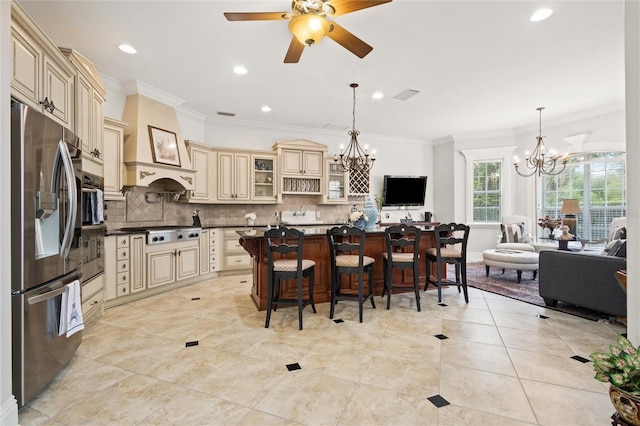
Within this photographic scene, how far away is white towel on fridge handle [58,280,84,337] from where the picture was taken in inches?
77.6


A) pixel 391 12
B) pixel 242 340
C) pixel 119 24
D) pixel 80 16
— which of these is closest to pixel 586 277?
pixel 391 12

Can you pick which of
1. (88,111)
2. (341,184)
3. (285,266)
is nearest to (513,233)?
(341,184)

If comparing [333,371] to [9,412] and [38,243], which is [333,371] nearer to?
[9,412]

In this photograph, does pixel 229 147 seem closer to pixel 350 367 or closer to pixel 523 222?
pixel 350 367

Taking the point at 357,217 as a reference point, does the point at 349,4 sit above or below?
above

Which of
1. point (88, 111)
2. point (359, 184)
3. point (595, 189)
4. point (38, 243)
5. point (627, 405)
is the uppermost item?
point (88, 111)

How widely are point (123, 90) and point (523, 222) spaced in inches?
289

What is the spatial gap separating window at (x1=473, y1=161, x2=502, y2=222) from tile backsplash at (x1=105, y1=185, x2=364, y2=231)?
271 cm

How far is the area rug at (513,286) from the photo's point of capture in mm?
3269

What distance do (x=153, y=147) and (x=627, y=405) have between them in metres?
4.95

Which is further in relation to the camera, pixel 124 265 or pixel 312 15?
pixel 124 265

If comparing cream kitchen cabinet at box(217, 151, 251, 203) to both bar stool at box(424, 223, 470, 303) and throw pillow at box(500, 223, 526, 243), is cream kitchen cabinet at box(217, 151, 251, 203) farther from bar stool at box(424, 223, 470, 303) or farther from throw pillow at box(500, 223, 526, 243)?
throw pillow at box(500, 223, 526, 243)

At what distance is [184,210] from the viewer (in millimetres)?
5191

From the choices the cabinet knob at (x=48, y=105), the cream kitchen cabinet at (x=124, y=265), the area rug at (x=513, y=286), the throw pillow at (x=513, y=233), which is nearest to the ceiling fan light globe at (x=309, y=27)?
the cabinet knob at (x=48, y=105)
